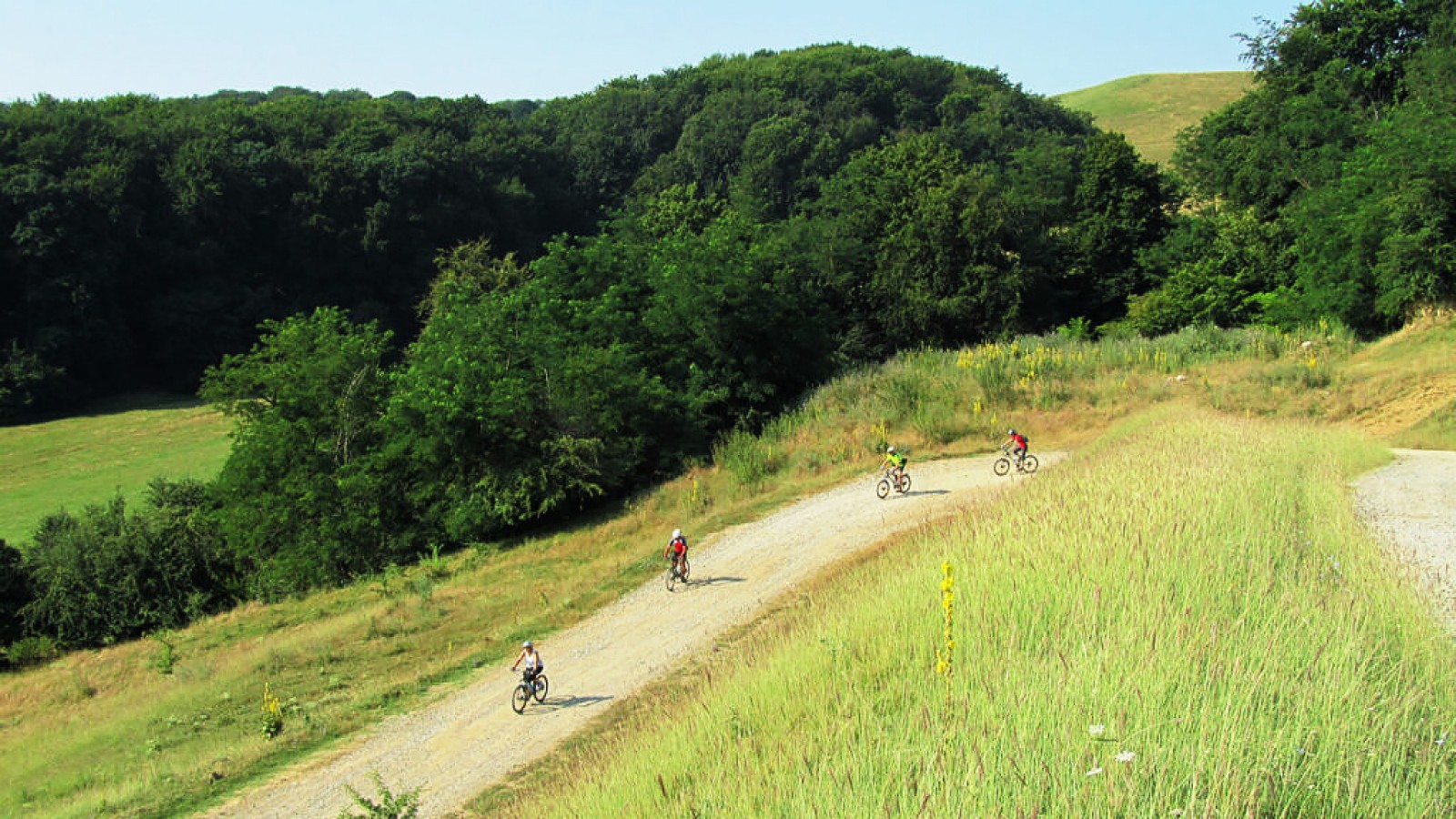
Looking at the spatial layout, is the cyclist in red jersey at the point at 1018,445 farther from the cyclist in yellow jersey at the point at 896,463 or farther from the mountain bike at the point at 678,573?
the mountain bike at the point at 678,573

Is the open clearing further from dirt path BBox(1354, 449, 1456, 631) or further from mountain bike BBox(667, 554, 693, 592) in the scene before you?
mountain bike BBox(667, 554, 693, 592)

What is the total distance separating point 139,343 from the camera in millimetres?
69375

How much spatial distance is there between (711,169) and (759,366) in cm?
7019

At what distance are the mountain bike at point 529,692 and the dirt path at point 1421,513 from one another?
11.6 m

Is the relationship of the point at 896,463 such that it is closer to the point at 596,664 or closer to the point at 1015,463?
the point at 1015,463

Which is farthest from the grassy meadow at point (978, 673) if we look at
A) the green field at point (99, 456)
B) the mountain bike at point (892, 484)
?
the green field at point (99, 456)

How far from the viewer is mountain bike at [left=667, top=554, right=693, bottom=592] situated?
20.0 m

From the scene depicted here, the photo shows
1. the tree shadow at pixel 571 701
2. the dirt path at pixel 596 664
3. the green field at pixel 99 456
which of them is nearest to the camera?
the dirt path at pixel 596 664

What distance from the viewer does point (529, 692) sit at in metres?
14.9

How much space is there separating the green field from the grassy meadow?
756 inches

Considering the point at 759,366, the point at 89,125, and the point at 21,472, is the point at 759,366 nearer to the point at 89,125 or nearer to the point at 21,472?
the point at 21,472

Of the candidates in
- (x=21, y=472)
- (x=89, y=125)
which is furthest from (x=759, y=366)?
(x=89, y=125)

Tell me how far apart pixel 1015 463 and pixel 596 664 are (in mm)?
13982

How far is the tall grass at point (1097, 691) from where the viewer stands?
4.49m
